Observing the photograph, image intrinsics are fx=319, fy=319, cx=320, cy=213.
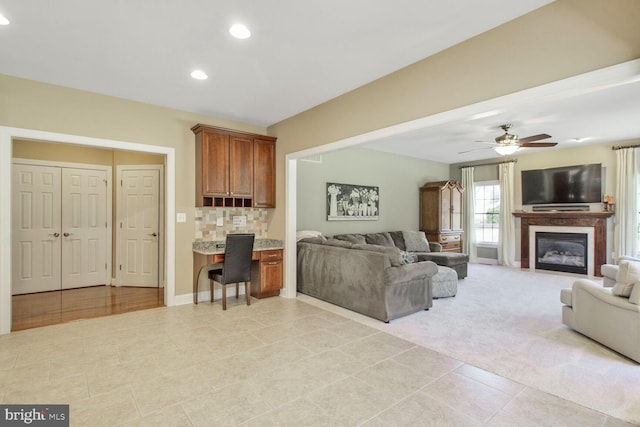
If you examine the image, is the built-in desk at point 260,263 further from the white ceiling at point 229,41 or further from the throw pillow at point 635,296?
the throw pillow at point 635,296

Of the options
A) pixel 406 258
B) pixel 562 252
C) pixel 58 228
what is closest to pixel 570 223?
pixel 562 252

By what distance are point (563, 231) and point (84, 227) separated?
31.7 feet

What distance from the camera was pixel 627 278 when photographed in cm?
301

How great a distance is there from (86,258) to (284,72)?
4.94 m

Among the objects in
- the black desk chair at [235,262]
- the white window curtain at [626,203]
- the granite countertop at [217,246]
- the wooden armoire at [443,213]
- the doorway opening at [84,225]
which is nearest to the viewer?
the black desk chair at [235,262]

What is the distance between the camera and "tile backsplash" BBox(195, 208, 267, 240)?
4.78m

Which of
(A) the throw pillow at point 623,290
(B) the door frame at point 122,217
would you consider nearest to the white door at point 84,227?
(B) the door frame at point 122,217

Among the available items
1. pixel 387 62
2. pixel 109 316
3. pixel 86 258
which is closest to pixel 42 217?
pixel 86 258

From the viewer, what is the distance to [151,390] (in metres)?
2.36

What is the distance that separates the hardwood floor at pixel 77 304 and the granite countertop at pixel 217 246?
99cm

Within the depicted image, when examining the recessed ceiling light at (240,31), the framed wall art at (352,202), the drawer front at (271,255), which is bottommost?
the drawer front at (271,255)

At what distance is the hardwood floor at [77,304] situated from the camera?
395 cm

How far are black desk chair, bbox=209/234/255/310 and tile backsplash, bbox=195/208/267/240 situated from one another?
698 mm

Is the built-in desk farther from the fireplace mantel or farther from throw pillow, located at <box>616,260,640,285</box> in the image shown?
the fireplace mantel
